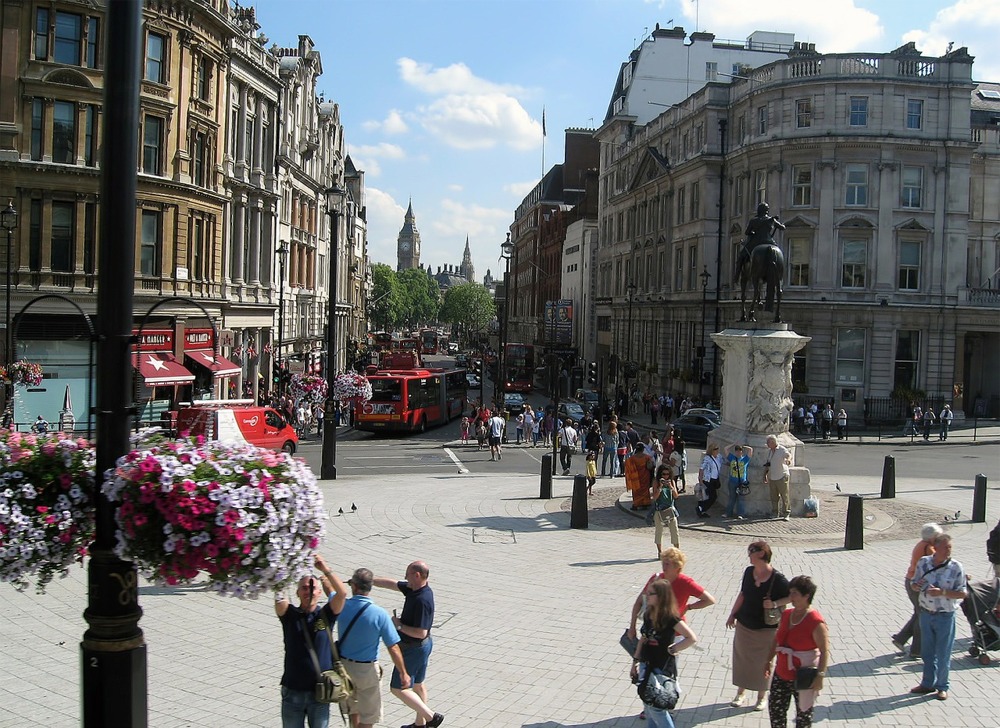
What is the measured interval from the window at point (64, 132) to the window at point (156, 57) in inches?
132

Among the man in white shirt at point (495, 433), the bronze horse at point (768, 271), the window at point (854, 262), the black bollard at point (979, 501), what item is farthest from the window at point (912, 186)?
the black bollard at point (979, 501)

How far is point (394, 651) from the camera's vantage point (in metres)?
7.18

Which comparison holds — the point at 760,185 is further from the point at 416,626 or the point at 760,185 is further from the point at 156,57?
the point at 416,626

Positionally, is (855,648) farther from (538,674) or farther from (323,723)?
(323,723)

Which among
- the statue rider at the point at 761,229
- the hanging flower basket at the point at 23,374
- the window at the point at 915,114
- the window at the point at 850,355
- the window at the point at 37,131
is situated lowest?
the hanging flower basket at the point at 23,374

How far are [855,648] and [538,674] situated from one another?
3.79m

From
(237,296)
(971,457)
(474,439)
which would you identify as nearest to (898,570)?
(971,457)

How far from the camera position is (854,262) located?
44.9m

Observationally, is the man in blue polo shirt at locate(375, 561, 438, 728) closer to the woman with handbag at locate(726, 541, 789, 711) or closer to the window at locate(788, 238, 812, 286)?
the woman with handbag at locate(726, 541, 789, 711)

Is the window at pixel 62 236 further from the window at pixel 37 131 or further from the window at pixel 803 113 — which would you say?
the window at pixel 803 113

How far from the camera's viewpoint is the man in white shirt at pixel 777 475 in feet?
59.2

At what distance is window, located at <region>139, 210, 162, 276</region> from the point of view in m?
33.4

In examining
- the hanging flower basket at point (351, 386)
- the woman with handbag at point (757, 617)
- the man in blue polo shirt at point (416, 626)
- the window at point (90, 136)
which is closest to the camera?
the man in blue polo shirt at point (416, 626)

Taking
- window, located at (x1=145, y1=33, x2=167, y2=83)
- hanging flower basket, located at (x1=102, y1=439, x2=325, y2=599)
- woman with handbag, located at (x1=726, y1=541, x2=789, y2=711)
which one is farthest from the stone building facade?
hanging flower basket, located at (x1=102, y1=439, x2=325, y2=599)
